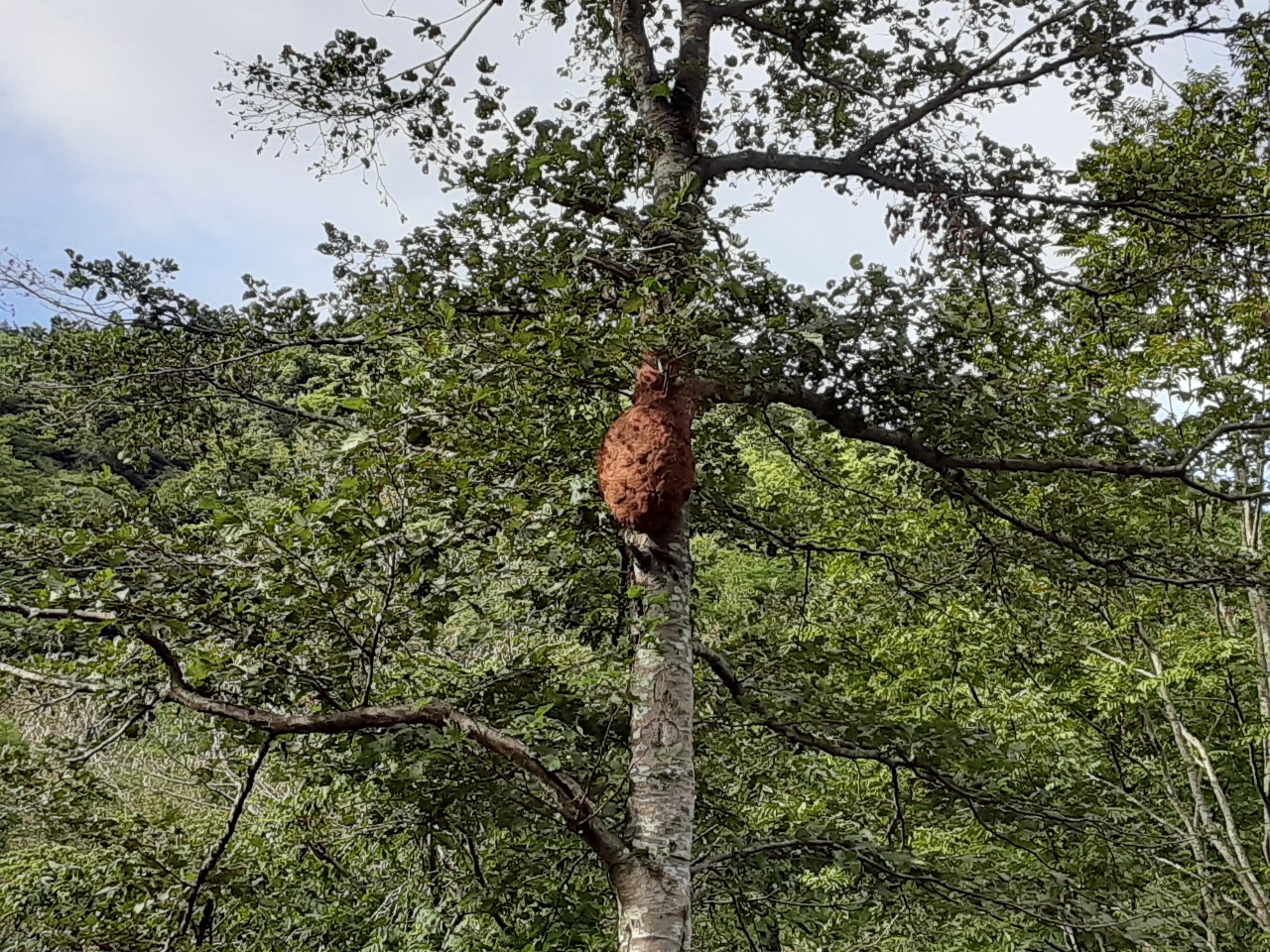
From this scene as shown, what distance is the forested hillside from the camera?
266 cm

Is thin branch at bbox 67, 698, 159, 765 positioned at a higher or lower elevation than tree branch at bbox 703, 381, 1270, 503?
lower

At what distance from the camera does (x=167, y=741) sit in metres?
4.34

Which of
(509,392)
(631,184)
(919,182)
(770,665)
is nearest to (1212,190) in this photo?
(919,182)

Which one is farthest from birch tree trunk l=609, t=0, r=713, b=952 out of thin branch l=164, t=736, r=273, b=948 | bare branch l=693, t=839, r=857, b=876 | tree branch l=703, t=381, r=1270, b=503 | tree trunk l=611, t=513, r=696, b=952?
thin branch l=164, t=736, r=273, b=948

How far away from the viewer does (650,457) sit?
305cm

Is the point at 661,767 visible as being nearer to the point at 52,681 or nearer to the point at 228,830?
the point at 228,830

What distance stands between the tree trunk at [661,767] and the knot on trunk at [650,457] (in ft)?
0.91

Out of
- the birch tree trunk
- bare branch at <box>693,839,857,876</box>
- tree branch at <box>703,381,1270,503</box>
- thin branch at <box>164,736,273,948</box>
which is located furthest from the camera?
bare branch at <box>693,839,857,876</box>

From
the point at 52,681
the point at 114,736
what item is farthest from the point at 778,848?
the point at 52,681

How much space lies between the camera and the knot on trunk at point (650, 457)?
10.0 feet

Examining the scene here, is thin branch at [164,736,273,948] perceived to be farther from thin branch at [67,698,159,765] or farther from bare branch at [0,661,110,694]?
bare branch at [0,661,110,694]

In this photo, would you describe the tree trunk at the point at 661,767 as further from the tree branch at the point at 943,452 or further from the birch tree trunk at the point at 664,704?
the tree branch at the point at 943,452

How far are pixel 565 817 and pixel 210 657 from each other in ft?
3.87

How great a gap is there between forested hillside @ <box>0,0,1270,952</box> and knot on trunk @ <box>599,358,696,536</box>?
3cm
